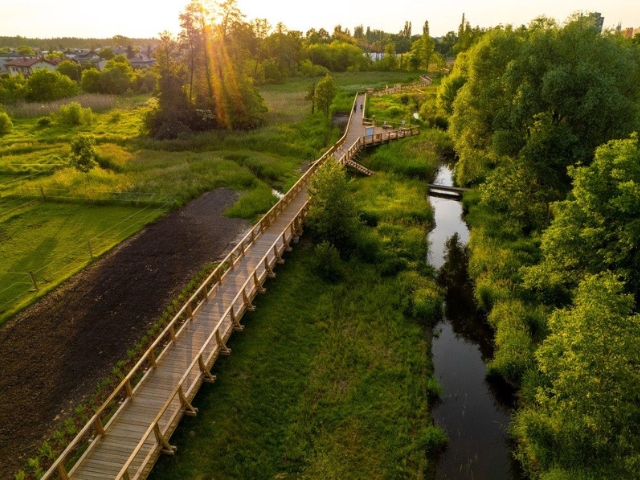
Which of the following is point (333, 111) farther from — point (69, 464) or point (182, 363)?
point (69, 464)

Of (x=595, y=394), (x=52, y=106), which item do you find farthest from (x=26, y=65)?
(x=595, y=394)

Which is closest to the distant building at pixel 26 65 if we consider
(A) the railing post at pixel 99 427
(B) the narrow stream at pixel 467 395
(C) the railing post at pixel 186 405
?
(A) the railing post at pixel 99 427

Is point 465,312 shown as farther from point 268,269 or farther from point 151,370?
point 151,370

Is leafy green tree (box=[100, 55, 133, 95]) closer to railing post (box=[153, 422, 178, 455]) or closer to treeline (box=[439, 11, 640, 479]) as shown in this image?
treeline (box=[439, 11, 640, 479])

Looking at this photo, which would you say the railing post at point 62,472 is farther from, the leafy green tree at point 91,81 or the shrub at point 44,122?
the leafy green tree at point 91,81

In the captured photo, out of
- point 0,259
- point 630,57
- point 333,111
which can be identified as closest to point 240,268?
point 0,259
